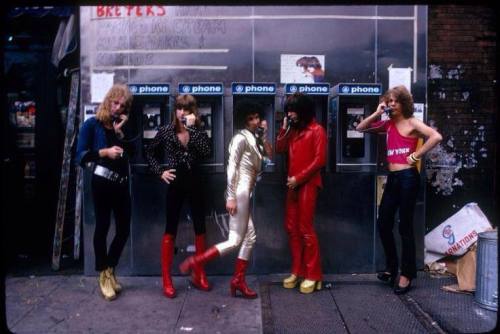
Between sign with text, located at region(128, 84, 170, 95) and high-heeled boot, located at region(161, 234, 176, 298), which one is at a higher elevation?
sign with text, located at region(128, 84, 170, 95)

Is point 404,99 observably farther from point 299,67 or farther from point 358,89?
point 299,67

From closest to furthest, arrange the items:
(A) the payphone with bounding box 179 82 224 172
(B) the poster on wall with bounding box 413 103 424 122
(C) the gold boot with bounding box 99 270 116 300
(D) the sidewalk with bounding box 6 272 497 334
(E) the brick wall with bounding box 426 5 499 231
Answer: (D) the sidewalk with bounding box 6 272 497 334 → (C) the gold boot with bounding box 99 270 116 300 → (A) the payphone with bounding box 179 82 224 172 → (B) the poster on wall with bounding box 413 103 424 122 → (E) the brick wall with bounding box 426 5 499 231

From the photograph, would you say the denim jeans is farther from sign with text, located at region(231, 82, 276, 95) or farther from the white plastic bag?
sign with text, located at region(231, 82, 276, 95)

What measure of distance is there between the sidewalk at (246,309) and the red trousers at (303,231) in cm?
25

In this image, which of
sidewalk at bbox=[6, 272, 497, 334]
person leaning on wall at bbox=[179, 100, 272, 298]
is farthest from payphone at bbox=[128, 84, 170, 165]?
sidewalk at bbox=[6, 272, 497, 334]

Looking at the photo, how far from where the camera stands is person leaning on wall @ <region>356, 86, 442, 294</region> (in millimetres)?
4891

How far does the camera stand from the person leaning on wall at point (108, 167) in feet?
15.7

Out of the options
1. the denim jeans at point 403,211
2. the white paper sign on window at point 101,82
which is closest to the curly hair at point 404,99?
the denim jeans at point 403,211

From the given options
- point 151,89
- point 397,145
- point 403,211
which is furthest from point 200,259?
point 397,145

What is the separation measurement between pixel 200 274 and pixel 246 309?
75cm

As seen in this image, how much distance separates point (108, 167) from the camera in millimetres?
4801

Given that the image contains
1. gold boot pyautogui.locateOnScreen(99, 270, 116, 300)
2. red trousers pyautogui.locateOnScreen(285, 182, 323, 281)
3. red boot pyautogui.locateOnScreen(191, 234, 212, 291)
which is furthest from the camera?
red boot pyautogui.locateOnScreen(191, 234, 212, 291)

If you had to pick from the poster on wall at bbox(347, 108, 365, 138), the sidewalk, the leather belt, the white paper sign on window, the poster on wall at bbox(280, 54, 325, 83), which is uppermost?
the poster on wall at bbox(280, 54, 325, 83)

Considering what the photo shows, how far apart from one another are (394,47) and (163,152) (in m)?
2.79
